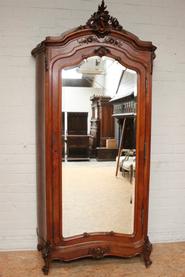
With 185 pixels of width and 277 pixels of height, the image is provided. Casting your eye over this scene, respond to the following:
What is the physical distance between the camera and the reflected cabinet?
2.23 meters

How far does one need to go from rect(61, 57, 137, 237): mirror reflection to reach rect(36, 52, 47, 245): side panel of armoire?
168 mm

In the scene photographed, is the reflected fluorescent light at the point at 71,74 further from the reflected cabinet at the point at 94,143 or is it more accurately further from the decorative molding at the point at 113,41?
the decorative molding at the point at 113,41

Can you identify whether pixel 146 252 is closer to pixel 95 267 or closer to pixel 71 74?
pixel 95 267

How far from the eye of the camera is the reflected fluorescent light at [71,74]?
7.34ft

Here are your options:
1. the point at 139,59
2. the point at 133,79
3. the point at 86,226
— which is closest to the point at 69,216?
the point at 86,226

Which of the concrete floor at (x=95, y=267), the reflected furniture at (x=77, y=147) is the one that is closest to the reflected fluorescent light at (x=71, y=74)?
the reflected furniture at (x=77, y=147)

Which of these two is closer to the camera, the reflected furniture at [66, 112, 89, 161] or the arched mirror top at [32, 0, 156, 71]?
the arched mirror top at [32, 0, 156, 71]

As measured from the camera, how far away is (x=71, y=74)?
226 centimetres

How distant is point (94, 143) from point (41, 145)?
438 millimetres

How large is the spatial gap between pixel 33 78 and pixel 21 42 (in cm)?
32

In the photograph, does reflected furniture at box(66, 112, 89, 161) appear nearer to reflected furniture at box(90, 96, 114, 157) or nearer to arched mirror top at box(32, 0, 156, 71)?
reflected furniture at box(90, 96, 114, 157)

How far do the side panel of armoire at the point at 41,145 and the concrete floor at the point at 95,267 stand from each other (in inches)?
8.2

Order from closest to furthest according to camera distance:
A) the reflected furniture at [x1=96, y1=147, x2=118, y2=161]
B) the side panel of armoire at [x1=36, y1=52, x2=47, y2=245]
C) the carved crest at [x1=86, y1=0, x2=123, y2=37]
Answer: the carved crest at [x1=86, y1=0, x2=123, y2=37] < the side panel of armoire at [x1=36, y1=52, x2=47, y2=245] < the reflected furniture at [x1=96, y1=147, x2=118, y2=161]

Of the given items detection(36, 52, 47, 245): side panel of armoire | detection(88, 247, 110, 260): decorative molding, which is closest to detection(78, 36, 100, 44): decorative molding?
detection(36, 52, 47, 245): side panel of armoire
